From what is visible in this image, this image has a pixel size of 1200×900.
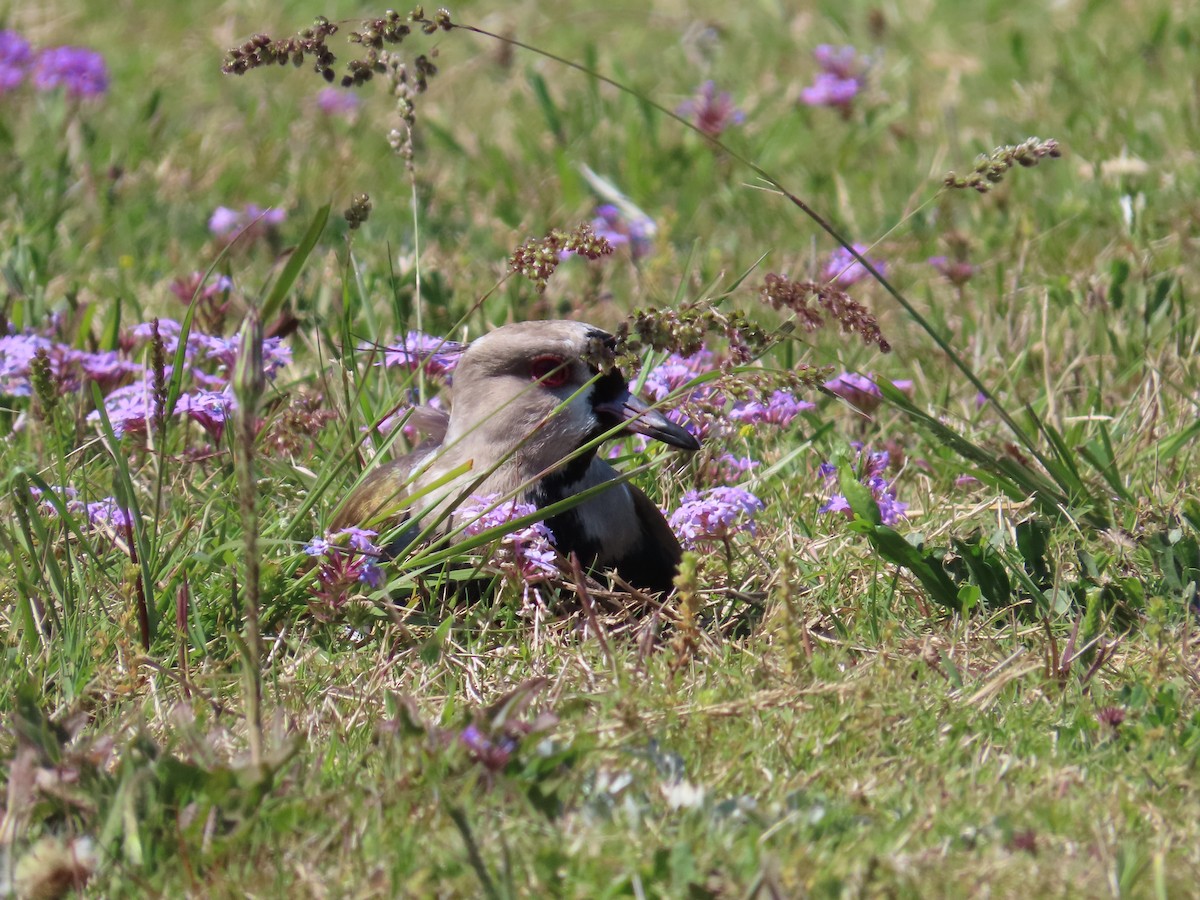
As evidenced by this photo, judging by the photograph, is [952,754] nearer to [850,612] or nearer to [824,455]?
[850,612]

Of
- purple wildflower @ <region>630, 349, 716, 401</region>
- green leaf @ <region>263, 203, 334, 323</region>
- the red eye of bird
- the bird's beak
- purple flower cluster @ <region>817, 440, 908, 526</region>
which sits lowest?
purple flower cluster @ <region>817, 440, 908, 526</region>

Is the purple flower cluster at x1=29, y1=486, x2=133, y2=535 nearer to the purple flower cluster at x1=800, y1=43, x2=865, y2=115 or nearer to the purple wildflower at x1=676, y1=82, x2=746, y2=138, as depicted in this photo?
the purple wildflower at x1=676, y1=82, x2=746, y2=138

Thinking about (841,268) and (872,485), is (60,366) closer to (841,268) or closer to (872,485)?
(872,485)

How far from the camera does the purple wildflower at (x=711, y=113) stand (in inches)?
257

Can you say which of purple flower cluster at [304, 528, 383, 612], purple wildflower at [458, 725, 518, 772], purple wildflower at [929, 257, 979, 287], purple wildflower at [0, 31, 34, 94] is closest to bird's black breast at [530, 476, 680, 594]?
purple flower cluster at [304, 528, 383, 612]

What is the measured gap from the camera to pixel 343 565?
330 cm

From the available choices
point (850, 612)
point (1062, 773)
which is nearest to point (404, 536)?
point (850, 612)

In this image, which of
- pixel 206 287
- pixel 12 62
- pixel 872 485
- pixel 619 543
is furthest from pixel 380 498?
pixel 12 62

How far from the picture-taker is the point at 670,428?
3572 millimetres

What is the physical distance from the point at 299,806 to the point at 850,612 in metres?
1.39

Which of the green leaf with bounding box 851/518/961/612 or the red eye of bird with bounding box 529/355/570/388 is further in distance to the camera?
the red eye of bird with bounding box 529/355/570/388

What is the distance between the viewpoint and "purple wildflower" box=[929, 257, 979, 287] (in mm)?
5117

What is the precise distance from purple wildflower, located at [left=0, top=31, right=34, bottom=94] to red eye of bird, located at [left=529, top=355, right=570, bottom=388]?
400 centimetres

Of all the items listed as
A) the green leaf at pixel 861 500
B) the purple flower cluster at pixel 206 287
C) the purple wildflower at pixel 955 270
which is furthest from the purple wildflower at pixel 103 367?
the purple wildflower at pixel 955 270
